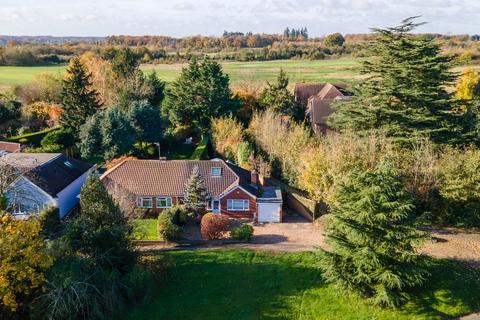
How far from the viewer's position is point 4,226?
70.5 ft

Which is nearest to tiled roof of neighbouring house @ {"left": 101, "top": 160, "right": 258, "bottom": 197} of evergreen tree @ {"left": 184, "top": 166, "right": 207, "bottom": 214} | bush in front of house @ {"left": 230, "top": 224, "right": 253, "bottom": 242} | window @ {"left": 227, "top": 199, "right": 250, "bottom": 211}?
evergreen tree @ {"left": 184, "top": 166, "right": 207, "bottom": 214}

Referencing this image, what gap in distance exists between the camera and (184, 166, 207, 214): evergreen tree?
116ft

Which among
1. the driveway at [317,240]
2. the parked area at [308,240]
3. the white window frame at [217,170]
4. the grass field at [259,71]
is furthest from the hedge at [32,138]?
the driveway at [317,240]

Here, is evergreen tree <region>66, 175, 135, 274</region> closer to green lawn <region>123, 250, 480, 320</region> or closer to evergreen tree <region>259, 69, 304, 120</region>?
green lawn <region>123, 250, 480, 320</region>

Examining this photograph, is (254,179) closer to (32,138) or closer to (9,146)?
(9,146)

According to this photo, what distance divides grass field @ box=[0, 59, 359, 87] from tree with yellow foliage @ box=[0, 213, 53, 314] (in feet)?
204

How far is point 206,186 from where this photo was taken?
36.9 m

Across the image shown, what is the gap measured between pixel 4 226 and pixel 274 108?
3854 centimetres

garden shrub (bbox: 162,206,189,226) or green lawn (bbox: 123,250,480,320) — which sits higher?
→ garden shrub (bbox: 162,206,189,226)

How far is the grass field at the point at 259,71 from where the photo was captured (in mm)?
87062

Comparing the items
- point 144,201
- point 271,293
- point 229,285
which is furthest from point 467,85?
point 229,285

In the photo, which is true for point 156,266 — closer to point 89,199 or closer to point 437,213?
point 89,199

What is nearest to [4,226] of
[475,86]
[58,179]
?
[58,179]

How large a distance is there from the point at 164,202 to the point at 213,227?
271 inches
